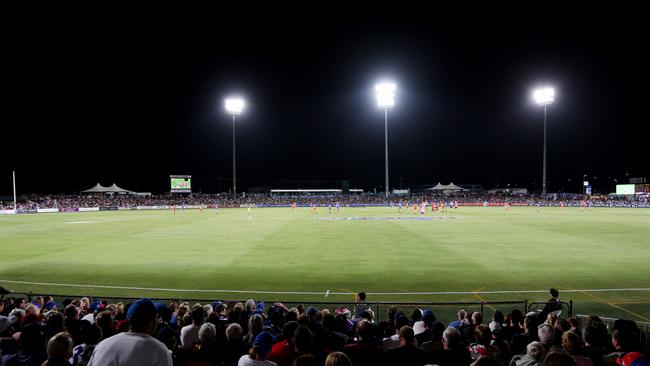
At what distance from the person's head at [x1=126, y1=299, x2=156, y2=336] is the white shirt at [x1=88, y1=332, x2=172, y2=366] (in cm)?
5

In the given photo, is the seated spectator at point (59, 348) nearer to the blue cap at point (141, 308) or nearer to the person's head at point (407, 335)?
the blue cap at point (141, 308)

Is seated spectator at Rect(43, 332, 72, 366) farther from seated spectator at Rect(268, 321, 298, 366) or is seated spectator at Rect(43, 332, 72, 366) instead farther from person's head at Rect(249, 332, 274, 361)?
seated spectator at Rect(268, 321, 298, 366)

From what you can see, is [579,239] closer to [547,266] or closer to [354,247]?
[547,266]

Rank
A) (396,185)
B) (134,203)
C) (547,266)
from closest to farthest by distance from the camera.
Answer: (547,266), (134,203), (396,185)

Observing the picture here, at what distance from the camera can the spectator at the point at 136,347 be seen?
3154 millimetres

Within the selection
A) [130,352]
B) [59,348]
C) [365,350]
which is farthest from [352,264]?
[130,352]

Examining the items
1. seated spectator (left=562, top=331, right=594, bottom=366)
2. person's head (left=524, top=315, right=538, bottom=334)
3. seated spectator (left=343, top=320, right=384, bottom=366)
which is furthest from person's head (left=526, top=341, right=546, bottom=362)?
person's head (left=524, top=315, right=538, bottom=334)

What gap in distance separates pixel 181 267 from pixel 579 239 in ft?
78.3

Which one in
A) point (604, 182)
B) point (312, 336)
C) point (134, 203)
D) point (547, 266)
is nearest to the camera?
point (312, 336)

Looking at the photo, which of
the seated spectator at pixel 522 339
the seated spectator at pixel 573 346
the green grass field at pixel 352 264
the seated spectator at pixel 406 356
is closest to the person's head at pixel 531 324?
the seated spectator at pixel 522 339

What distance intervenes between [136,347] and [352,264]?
15.5 m

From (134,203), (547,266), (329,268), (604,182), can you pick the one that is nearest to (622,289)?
(547,266)

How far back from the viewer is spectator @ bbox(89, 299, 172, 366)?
3.15 meters

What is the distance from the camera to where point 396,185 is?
151 m
